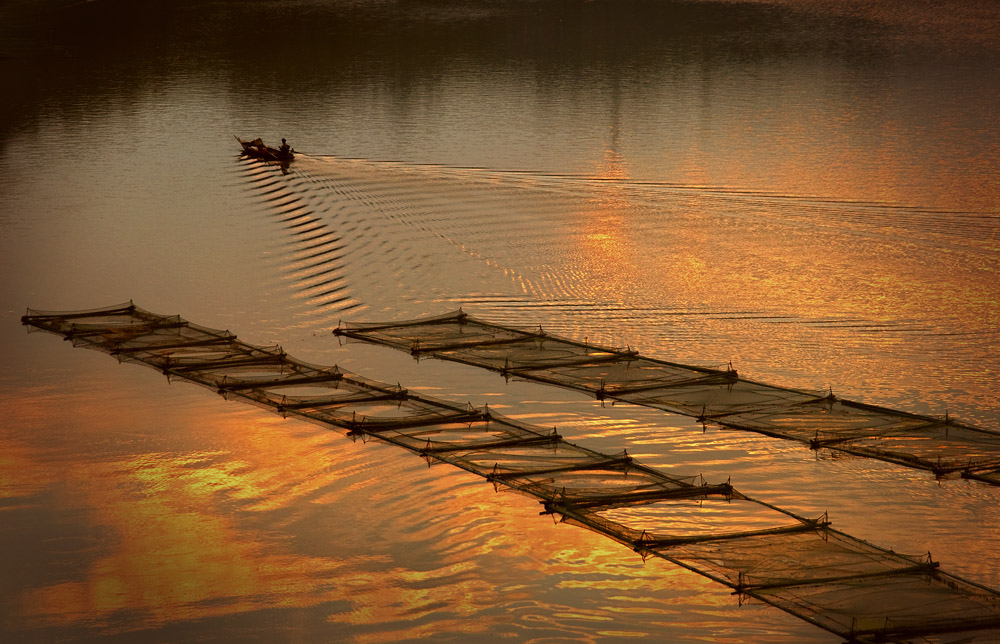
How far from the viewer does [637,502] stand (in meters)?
6.77

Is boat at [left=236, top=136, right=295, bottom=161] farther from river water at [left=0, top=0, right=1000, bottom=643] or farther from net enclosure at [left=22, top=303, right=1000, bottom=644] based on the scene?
net enclosure at [left=22, top=303, right=1000, bottom=644]

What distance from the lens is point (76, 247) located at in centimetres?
1408

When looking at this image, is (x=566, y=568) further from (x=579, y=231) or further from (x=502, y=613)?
(x=579, y=231)

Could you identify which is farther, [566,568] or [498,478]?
[498,478]

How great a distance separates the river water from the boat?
36cm

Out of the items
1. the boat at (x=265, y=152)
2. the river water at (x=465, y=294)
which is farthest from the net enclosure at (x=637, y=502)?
the boat at (x=265, y=152)

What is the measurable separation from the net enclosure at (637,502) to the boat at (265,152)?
8603 mm

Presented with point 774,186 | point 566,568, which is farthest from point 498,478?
point 774,186

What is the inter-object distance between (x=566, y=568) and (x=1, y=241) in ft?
34.1

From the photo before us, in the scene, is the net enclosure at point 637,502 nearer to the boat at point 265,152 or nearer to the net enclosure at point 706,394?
the net enclosure at point 706,394

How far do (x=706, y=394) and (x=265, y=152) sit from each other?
11629 millimetres

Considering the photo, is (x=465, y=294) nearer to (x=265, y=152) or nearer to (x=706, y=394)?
(x=706, y=394)

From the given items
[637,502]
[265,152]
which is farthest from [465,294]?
[265,152]

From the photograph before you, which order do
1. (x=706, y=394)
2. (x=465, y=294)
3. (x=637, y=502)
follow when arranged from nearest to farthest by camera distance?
1. (x=637, y=502)
2. (x=706, y=394)
3. (x=465, y=294)
